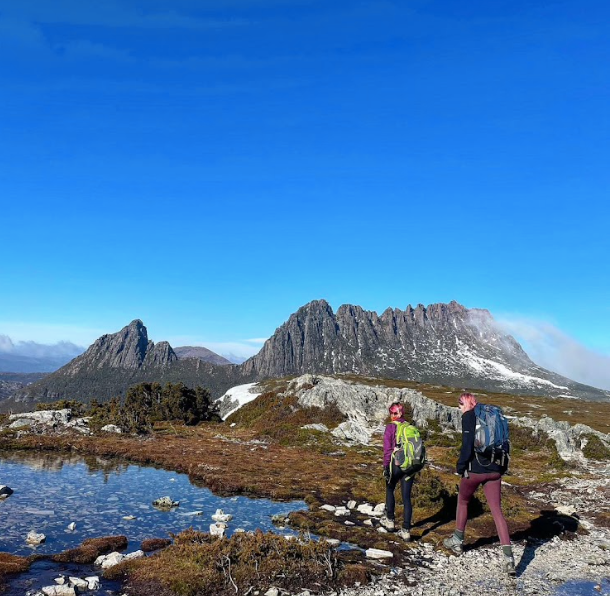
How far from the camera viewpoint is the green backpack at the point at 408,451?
1420 cm

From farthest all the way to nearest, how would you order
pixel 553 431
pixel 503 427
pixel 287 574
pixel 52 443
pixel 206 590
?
1. pixel 553 431
2. pixel 52 443
3. pixel 503 427
4. pixel 287 574
5. pixel 206 590

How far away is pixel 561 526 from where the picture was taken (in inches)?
674

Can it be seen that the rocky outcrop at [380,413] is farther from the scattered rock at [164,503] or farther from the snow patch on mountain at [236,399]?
the scattered rock at [164,503]

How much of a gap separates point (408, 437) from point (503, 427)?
127 inches

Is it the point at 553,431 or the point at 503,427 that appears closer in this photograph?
the point at 503,427

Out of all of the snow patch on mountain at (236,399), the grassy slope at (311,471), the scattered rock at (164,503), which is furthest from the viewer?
the snow patch on mountain at (236,399)

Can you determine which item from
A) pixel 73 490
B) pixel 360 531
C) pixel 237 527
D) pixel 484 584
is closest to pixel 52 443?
pixel 73 490

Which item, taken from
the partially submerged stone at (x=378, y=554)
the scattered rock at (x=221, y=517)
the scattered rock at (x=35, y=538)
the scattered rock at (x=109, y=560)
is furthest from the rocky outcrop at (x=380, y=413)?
the scattered rock at (x=109, y=560)

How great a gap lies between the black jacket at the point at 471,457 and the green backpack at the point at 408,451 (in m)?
2.06

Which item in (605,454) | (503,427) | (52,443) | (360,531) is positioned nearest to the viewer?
(503,427)

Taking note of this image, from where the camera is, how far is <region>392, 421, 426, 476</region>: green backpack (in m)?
14.2

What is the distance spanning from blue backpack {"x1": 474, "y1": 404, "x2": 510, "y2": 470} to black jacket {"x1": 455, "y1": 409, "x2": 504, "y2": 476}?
0.31ft

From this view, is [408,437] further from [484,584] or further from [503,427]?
[484,584]

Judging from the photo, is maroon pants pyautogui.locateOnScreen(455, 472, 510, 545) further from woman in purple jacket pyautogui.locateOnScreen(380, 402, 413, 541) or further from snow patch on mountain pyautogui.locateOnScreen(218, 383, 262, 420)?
snow patch on mountain pyautogui.locateOnScreen(218, 383, 262, 420)
